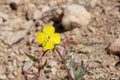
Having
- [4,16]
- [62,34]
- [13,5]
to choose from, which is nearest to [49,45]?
[62,34]

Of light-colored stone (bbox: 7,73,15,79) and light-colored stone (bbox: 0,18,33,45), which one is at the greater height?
light-colored stone (bbox: 0,18,33,45)

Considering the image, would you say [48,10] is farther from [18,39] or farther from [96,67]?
[96,67]

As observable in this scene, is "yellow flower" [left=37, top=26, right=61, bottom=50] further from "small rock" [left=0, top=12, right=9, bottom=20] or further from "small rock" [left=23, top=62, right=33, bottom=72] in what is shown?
"small rock" [left=0, top=12, right=9, bottom=20]

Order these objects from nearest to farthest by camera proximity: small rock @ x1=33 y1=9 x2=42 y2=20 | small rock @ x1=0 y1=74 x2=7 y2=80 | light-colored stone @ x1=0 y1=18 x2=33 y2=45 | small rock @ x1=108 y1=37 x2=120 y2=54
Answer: small rock @ x1=108 y1=37 x2=120 y2=54, small rock @ x1=0 y1=74 x2=7 y2=80, light-colored stone @ x1=0 y1=18 x2=33 y2=45, small rock @ x1=33 y1=9 x2=42 y2=20

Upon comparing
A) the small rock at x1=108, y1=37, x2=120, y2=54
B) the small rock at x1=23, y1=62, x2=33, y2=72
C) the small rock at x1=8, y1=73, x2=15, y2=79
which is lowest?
the small rock at x1=8, y1=73, x2=15, y2=79

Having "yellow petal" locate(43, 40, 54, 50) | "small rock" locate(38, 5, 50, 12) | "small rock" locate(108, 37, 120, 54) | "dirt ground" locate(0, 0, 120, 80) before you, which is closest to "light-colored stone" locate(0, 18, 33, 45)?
"dirt ground" locate(0, 0, 120, 80)

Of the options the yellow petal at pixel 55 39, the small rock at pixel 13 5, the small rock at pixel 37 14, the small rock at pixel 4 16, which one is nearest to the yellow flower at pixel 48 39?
the yellow petal at pixel 55 39
